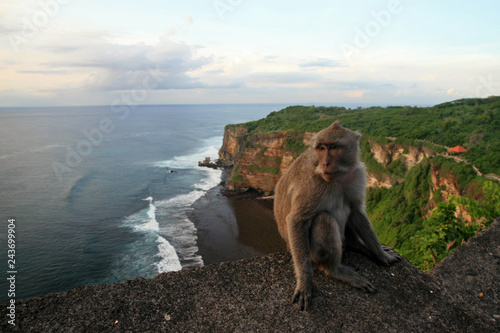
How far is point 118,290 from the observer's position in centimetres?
350

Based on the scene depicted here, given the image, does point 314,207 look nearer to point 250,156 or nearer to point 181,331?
point 181,331

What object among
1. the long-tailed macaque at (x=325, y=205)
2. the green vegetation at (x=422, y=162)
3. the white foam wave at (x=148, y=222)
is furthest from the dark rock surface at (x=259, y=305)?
the white foam wave at (x=148, y=222)

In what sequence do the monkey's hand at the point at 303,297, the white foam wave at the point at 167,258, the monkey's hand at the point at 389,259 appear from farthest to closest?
the white foam wave at the point at 167,258
the monkey's hand at the point at 389,259
the monkey's hand at the point at 303,297

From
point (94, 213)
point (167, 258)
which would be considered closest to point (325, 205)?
point (167, 258)

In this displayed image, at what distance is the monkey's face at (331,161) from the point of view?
3.72 m

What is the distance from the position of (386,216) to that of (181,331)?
3645cm

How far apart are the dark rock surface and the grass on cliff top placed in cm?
2822

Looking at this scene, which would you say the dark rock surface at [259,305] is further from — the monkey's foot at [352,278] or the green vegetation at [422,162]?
the green vegetation at [422,162]

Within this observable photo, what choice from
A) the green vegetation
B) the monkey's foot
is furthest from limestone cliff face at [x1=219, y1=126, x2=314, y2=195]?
the monkey's foot

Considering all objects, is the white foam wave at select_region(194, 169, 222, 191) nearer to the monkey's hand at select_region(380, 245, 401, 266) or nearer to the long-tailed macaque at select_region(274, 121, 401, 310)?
the monkey's hand at select_region(380, 245, 401, 266)

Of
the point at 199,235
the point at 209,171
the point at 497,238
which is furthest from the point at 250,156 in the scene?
the point at 497,238

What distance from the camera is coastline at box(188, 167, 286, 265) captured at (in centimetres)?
3034

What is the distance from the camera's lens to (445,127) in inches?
1511

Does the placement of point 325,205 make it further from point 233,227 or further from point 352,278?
point 233,227
